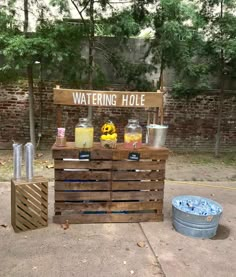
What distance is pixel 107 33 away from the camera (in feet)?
21.0

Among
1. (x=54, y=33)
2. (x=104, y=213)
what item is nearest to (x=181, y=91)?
(x=54, y=33)

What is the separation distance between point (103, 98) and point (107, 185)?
96 cm

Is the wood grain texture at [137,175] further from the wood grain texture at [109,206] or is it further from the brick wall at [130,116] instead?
the brick wall at [130,116]

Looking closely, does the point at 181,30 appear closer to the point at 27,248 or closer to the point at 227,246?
the point at 227,246

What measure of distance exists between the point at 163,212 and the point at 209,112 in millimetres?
4054

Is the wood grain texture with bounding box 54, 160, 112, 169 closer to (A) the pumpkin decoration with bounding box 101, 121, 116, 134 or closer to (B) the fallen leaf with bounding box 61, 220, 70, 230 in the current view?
(A) the pumpkin decoration with bounding box 101, 121, 116, 134

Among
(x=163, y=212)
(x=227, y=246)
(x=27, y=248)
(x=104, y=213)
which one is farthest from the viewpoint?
(x=163, y=212)

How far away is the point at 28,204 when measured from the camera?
3.48 m

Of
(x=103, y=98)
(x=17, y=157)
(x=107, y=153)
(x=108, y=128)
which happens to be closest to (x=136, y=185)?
(x=107, y=153)

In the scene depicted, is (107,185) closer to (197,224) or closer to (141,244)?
(141,244)

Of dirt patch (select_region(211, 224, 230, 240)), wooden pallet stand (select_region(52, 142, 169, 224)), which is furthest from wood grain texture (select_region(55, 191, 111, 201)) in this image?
dirt patch (select_region(211, 224, 230, 240))

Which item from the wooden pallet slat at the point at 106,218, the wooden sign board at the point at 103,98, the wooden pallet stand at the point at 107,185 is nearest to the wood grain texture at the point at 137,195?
the wooden pallet stand at the point at 107,185

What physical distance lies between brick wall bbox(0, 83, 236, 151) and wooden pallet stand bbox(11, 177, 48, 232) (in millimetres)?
3761

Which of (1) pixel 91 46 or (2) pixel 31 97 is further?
(1) pixel 91 46
